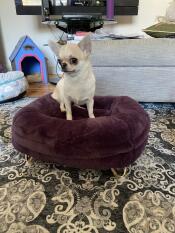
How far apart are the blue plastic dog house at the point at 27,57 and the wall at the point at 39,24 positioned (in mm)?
261

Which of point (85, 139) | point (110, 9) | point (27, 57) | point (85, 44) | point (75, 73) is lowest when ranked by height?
point (85, 139)

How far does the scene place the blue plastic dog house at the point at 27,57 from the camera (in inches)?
92.4

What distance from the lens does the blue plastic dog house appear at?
92.4 inches

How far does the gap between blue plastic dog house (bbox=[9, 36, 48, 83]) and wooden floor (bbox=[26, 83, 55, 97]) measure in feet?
0.33

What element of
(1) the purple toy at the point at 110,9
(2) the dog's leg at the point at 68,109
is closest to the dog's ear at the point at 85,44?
(2) the dog's leg at the point at 68,109

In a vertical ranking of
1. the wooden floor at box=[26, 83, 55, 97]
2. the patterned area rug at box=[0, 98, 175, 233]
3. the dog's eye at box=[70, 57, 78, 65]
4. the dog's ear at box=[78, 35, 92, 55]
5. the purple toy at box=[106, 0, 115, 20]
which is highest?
the purple toy at box=[106, 0, 115, 20]

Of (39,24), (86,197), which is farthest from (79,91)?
(39,24)

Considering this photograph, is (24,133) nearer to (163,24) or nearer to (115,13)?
(163,24)

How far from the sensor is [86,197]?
1002 millimetres

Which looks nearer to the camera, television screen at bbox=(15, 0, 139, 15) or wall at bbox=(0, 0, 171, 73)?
television screen at bbox=(15, 0, 139, 15)

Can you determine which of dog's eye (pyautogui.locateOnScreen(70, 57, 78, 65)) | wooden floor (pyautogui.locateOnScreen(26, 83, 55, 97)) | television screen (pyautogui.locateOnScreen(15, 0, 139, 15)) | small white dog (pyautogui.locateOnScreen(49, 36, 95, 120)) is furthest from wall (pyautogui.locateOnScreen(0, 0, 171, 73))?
dog's eye (pyautogui.locateOnScreen(70, 57, 78, 65))

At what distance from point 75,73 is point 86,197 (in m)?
0.58

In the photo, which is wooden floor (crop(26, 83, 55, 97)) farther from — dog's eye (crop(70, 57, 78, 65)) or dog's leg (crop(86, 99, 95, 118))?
dog's eye (crop(70, 57, 78, 65))

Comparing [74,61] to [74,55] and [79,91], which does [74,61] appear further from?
[79,91]
